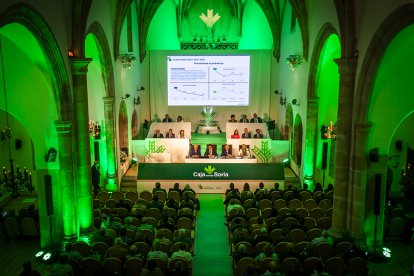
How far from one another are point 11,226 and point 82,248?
13.0 ft

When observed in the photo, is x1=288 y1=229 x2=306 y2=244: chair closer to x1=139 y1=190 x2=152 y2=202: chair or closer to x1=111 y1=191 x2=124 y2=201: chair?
x1=139 y1=190 x2=152 y2=202: chair

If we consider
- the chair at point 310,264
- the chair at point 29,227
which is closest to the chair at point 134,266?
the chair at point 310,264

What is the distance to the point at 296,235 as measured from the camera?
1285cm

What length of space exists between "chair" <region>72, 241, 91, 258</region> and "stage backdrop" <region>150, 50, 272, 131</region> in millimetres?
16810

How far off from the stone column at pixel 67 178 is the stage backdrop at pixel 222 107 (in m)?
15.1

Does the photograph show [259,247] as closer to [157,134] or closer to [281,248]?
[281,248]

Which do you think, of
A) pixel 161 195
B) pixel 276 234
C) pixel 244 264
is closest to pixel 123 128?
pixel 161 195

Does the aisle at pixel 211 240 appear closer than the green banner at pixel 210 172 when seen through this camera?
Yes

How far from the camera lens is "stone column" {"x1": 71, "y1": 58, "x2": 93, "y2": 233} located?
44.0 feet

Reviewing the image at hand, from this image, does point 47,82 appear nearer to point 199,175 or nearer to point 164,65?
point 199,175

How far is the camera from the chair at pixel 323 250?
38.9ft

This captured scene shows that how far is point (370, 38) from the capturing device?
39.5ft

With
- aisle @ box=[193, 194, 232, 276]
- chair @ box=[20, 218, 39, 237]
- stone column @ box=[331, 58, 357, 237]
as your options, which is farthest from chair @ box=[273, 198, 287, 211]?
chair @ box=[20, 218, 39, 237]

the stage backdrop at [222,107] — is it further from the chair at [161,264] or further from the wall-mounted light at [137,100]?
the chair at [161,264]
